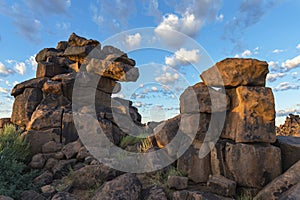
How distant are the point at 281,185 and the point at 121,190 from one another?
12.0ft

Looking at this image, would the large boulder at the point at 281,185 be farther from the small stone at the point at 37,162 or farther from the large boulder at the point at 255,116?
the small stone at the point at 37,162

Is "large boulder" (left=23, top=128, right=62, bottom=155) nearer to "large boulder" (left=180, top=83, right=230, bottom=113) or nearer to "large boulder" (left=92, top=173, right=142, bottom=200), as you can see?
"large boulder" (left=92, top=173, right=142, bottom=200)

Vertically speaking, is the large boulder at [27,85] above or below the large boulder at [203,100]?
above

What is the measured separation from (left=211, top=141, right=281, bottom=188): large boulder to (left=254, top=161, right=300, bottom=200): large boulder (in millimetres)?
366

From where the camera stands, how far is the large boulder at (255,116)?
5.85 metres

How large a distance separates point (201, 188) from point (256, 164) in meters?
1.52

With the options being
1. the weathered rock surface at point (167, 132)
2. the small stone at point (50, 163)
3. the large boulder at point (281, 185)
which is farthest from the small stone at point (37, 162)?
the large boulder at point (281, 185)

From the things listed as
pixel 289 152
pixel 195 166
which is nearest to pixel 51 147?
pixel 195 166

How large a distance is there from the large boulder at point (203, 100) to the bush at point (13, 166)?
5.22 m

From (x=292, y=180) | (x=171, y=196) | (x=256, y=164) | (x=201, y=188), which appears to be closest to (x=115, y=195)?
(x=171, y=196)

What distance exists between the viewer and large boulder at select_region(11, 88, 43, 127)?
453 inches

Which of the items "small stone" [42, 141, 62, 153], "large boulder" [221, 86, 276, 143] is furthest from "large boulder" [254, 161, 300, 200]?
"small stone" [42, 141, 62, 153]

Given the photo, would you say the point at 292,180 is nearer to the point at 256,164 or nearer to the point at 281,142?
the point at 256,164

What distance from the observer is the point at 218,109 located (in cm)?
643
